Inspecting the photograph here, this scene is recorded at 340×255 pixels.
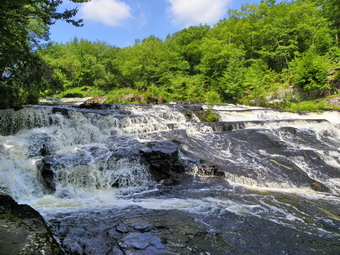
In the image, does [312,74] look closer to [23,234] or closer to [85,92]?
[23,234]

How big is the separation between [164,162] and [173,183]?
89 cm

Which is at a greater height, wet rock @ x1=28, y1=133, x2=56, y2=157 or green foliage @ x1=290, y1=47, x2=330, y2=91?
green foliage @ x1=290, y1=47, x2=330, y2=91

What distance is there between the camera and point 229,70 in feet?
84.8

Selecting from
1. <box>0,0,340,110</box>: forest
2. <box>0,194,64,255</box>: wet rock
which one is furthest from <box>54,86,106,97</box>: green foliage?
<box>0,194,64,255</box>: wet rock

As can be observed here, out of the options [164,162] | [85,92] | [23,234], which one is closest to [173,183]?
[164,162]

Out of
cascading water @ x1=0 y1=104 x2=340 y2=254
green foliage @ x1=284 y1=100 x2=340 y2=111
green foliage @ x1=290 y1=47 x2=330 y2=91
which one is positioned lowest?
cascading water @ x1=0 y1=104 x2=340 y2=254

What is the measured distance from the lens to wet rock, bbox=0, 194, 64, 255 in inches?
86.0

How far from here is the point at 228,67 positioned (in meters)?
27.3

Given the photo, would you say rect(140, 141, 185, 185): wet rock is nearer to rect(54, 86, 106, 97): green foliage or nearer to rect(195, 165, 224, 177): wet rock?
rect(195, 165, 224, 177): wet rock

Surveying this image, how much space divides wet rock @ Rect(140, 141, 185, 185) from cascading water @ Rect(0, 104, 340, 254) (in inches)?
1.3

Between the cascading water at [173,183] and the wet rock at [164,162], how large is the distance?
0.11ft

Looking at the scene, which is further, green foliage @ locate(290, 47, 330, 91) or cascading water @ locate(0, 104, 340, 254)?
green foliage @ locate(290, 47, 330, 91)

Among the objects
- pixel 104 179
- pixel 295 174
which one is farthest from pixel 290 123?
pixel 104 179

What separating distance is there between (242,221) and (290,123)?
10341 mm
